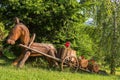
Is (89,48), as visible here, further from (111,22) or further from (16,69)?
(16,69)

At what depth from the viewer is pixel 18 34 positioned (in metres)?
12.0

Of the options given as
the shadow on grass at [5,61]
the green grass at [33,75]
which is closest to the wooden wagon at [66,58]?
the green grass at [33,75]

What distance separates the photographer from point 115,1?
50.6ft

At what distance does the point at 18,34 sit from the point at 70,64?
7.14 ft

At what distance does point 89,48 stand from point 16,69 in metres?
6.38

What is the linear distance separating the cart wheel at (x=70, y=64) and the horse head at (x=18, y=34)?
1.51 meters

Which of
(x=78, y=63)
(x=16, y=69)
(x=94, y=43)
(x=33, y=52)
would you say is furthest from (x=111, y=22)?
(x=16, y=69)

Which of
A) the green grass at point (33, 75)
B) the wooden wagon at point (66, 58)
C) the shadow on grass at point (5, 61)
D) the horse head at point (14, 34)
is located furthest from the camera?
the shadow on grass at point (5, 61)

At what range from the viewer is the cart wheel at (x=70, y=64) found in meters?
12.5

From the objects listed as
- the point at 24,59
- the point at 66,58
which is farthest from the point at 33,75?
the point at 66,58

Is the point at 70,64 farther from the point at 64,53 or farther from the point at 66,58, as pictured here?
the point at 64,53

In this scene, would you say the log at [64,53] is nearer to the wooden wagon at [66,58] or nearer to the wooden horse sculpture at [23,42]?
the wooden wagon at [66,58]

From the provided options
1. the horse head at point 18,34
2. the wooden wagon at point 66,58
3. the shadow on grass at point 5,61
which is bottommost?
the shadow on grass at point 5,61

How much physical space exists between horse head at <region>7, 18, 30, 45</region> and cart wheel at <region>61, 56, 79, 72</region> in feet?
4.94
